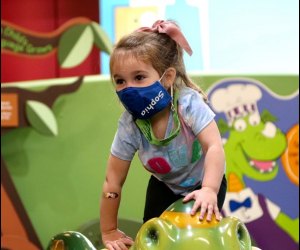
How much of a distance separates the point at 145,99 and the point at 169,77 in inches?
3.7

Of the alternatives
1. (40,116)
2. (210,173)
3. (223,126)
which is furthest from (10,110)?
(210,173)

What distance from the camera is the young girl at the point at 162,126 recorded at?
89 cm

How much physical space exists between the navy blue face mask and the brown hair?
0.05m

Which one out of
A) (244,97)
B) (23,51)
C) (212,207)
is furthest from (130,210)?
(212,207)

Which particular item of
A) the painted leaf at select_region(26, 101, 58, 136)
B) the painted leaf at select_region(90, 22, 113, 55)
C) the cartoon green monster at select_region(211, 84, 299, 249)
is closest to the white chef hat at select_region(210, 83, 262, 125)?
→ the cartoon green monster at select_region(211, 84, 299, 249)

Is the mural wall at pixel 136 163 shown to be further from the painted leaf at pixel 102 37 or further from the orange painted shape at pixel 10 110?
the painted leaf at pixel 102 37

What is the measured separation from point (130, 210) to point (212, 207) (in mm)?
1170

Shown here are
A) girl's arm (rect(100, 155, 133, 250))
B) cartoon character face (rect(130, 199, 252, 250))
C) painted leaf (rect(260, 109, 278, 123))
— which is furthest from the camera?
painted leaf (rect(260, 109, 278, 123))

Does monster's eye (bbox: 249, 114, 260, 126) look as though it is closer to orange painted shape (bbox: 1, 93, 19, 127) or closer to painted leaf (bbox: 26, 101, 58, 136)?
painted leaf (bbox: 26, 101, 58, 136)

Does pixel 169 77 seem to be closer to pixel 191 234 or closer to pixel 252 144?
pixel 191 234

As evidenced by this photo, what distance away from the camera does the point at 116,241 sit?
945mm

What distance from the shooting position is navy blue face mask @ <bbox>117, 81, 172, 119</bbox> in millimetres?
886

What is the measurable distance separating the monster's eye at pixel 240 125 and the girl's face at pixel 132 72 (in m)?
1.11

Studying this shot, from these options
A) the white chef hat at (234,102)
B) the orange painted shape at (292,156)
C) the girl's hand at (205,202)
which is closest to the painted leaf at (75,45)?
the white chef hat at (234,102)
